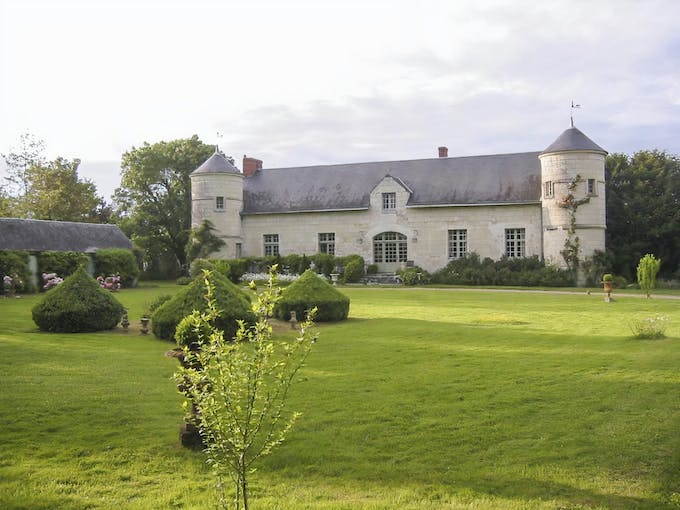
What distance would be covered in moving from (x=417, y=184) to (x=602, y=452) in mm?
29070

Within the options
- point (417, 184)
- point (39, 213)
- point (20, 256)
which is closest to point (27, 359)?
point (20, 256)

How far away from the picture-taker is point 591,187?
2975cm

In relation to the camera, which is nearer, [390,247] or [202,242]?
[390,247]

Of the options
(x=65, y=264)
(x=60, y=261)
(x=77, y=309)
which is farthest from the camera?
(x=65, y=264)

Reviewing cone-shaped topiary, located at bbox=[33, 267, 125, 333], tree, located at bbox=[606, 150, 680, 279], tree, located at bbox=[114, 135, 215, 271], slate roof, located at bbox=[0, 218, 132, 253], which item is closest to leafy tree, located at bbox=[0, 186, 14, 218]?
tree, located at bbox=[114, 135, 215, 271]

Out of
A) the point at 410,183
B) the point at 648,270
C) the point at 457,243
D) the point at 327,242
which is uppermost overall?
the point at 410,183

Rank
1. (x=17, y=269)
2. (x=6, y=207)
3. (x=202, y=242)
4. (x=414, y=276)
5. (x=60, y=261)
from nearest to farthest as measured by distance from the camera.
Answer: (x=17, y=269)
(x=60, y=261)
(x=414, y=276)
(x=202, y=242)
(x=6, y=207)

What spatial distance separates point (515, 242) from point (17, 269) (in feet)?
70.5

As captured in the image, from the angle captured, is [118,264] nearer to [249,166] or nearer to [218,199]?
[218,199]

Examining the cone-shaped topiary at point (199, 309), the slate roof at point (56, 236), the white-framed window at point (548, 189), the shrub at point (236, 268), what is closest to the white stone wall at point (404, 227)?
the white-framed window at point (548, 189)

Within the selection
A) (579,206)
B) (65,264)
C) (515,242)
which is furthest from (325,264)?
(579,206)

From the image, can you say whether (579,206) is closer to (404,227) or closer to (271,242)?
(404,227)

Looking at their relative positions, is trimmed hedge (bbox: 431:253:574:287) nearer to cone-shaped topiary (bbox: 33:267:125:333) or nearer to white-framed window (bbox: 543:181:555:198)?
white-framed window (bbox: 543:181:555:198)

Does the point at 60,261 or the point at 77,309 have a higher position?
the point at 60,261
